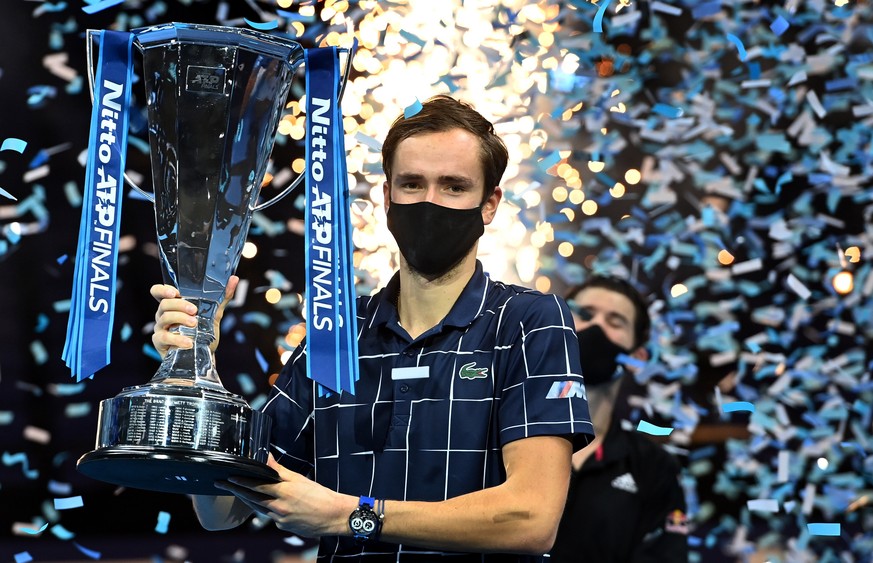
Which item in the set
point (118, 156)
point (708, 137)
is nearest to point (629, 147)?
point (708, 137)

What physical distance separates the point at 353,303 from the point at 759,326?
2958 mm

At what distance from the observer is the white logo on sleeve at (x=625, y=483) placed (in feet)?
11.6

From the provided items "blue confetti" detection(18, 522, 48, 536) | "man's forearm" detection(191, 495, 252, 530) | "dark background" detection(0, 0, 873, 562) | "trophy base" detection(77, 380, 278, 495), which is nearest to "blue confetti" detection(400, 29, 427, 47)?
"dark background" detection(0, 0, 873, 562)

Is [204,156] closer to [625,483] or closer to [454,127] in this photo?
[454,127]

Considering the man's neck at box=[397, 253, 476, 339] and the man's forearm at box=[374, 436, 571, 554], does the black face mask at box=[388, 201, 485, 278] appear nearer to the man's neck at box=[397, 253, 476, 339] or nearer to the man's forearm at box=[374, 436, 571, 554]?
the man's neck at box=[397, 253, 476, 339]

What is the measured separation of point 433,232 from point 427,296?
0.12m

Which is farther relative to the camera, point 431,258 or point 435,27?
point 435,27

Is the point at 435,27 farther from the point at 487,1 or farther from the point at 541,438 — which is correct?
the point at 541,438

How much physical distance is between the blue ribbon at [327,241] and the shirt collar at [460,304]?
225 millimetres

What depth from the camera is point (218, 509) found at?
2.08m

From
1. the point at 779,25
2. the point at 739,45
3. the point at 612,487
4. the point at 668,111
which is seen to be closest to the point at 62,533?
the point at 612,487

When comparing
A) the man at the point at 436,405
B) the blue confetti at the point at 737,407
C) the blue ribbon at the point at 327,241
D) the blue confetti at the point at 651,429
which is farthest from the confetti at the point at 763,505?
the blue ribbon at the point at 327,241

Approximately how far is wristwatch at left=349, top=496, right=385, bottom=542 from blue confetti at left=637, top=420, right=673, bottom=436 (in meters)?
2.29

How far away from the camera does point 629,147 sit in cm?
456
